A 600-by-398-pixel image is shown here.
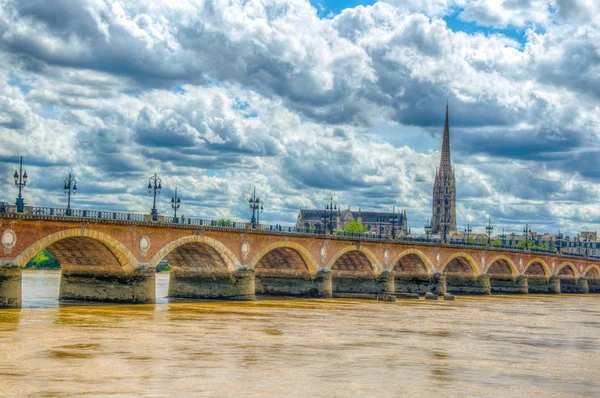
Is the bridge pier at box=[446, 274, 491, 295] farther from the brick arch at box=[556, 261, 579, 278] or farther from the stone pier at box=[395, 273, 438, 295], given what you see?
the brick arch at box=[556, 261, 579, 278]

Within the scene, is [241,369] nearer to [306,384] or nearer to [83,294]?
[306,384]

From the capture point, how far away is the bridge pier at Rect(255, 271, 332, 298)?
80.6m

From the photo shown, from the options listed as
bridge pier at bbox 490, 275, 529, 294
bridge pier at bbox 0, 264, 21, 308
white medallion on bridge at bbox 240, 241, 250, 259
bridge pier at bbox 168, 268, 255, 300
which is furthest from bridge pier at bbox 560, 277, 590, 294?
bridge pier at bbox 0, 264, 21, 308

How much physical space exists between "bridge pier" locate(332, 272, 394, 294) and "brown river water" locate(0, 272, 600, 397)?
28.5 metres

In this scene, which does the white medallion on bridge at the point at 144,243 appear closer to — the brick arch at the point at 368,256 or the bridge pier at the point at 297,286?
the bridge pier at the point at 297,286

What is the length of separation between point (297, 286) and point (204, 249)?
14.5 m

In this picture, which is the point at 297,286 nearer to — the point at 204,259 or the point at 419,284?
the point at 204,259

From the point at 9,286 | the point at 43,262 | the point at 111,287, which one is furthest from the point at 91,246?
the point at 43,262

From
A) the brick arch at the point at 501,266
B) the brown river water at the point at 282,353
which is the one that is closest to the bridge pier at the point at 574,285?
the brick arch at the point at 501,266

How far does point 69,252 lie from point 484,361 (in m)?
36.2

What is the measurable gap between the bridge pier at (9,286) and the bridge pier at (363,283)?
46.2 metres

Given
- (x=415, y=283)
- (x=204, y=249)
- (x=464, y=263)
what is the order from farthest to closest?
(x=464, y=263), (x=415, y=283), (x=204, y=249)

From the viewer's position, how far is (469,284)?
109 metres

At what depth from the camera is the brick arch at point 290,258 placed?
7853 centimetres
